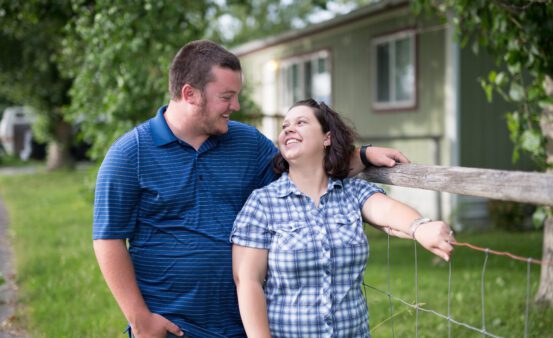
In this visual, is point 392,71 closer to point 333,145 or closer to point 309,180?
point 333,145

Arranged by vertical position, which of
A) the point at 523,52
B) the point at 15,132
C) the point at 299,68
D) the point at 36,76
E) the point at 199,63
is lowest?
the point at 199,63

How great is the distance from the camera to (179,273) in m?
2.54

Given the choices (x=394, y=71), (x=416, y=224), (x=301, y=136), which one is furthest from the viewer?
(x=394, y=71)

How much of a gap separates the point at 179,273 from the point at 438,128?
9.02 meters

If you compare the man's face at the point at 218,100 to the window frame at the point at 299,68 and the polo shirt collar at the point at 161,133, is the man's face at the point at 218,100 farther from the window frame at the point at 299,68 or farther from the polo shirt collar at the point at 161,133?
the window frame at the point at 299,68

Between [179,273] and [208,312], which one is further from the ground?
[179,273]

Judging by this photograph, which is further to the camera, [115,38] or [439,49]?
[439,49]

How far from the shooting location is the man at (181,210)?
97.1 inches

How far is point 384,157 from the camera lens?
8.95 feet

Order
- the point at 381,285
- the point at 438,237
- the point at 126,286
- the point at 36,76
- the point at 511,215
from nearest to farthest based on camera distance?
the point at 438,237 → the point at 126,286 → the point at 381,285 → the point at 511,215 → the point at 36,76

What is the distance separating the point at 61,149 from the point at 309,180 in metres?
21.6

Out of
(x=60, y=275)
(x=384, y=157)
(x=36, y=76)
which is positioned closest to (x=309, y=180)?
(x=384, y=157)

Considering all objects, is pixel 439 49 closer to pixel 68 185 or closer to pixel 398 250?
pixel 398 250

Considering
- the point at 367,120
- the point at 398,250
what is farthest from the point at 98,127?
the point at 367,120
